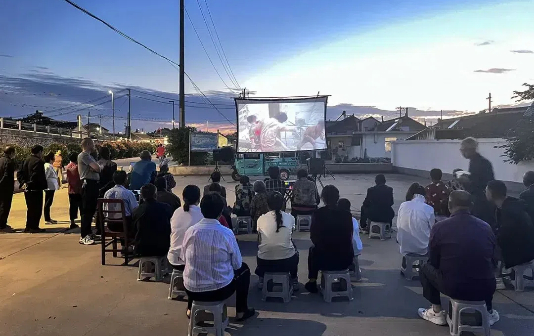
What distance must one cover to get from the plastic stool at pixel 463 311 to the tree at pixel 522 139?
12.9m

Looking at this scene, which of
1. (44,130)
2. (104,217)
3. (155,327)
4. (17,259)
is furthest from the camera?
(44,130)

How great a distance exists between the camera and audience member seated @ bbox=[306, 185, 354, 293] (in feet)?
16.4

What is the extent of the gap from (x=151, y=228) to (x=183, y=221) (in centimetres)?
70

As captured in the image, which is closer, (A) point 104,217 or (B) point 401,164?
(A) point 104,217

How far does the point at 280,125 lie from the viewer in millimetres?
17359

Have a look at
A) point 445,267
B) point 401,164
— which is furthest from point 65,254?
point 401,164

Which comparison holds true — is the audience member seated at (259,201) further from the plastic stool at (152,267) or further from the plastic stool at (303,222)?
the plastic stool at (152,267)

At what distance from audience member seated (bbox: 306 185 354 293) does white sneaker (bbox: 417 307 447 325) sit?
94 cm

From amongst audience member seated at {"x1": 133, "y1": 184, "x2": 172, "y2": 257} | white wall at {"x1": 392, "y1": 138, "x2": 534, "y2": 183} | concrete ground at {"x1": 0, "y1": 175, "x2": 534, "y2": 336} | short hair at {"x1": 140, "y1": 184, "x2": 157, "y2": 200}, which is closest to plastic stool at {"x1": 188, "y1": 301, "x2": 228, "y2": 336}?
concrete ground at {"x1": 0, "y1": 175, "x2": 534, "y2": 336}

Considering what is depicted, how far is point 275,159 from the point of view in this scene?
20547 mm

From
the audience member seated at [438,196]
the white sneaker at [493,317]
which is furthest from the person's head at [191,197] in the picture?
the audience member seated at [438,196]

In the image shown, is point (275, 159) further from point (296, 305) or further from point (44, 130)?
point (44, 130)

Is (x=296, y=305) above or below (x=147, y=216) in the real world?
below

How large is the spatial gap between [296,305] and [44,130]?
46.7m
